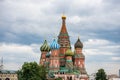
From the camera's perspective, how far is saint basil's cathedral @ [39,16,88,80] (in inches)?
3792

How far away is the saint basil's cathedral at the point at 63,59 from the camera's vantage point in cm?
9631

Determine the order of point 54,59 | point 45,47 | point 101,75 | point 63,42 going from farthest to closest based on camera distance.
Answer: point 45,47 < point 63,42 < point 101,75 < point 54,59

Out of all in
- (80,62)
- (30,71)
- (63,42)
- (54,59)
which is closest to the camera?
(30,71)

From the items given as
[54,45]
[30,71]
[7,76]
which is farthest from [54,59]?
[7,76]

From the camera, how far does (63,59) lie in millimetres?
101000

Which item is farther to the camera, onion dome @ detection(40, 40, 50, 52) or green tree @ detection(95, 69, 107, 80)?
onion dome @ detection(40, 40, 50, 52)

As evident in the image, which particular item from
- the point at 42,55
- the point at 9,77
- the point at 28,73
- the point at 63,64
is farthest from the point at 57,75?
the point at 9,77

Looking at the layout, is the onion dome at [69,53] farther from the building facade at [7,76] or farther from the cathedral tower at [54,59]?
the building facade at [7,76]

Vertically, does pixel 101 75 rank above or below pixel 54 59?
below

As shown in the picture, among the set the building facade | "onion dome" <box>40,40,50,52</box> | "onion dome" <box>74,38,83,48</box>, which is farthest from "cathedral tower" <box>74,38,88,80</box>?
the building facade

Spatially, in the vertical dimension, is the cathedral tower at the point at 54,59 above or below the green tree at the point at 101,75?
above

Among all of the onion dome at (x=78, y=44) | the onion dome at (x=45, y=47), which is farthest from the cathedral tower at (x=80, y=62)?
the onion dome at (x=45, y=47)

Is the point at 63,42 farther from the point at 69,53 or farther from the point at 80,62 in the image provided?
the point at 80,62

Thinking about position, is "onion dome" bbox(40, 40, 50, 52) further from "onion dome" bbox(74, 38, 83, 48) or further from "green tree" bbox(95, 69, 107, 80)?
"green tree" bbox(95, 69, 107, 80)
